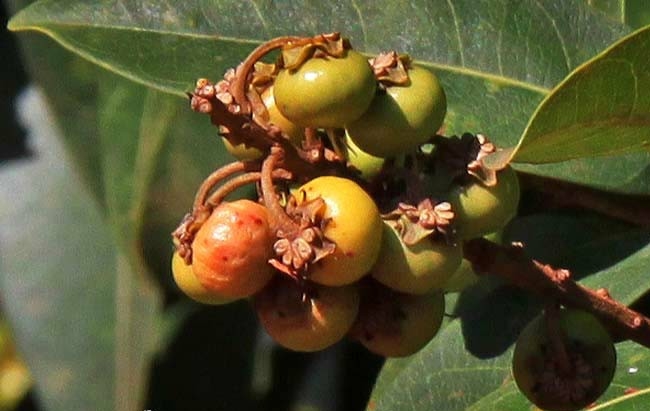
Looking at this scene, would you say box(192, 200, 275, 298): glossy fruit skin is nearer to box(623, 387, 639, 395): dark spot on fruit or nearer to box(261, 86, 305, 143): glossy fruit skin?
box(261, 86, 305, 143): glossy fruit skin

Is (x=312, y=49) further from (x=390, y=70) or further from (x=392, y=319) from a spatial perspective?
(x=392, y=319)

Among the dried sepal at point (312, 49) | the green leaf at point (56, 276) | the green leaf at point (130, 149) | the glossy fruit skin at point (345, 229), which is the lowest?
the green leaf at point (56, 276)

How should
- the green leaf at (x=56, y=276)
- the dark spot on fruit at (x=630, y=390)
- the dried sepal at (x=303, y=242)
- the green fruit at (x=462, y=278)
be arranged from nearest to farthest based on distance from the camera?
the dried sepal at (x=303, y=242) → the green fruit at (x=462, y=278) → the dark spot on fruit at (x=630, y=390) → the green leaf at (x=56, y=276)

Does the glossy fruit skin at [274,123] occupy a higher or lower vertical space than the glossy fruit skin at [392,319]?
higher

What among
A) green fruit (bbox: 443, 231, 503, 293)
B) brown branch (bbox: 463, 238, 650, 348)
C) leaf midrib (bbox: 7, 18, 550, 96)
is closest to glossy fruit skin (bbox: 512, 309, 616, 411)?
brown branch (bbox: 463, 238, 650, 348)

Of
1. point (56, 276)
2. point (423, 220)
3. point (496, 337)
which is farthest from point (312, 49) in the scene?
point (56, 276)

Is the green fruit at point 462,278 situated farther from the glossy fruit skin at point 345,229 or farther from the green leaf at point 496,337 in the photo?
the glossy fruit skin at point 345,229

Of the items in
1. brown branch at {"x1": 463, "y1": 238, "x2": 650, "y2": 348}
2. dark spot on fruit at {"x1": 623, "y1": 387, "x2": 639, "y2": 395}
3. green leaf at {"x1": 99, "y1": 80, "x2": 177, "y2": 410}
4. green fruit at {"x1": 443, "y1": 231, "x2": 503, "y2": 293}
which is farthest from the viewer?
green leaf at {"x1": 99, "y1": 80, "x2": 177, "y2": 410}

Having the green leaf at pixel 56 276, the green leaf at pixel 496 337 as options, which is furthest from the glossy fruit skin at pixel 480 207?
the green leaf at pixel 56 276
